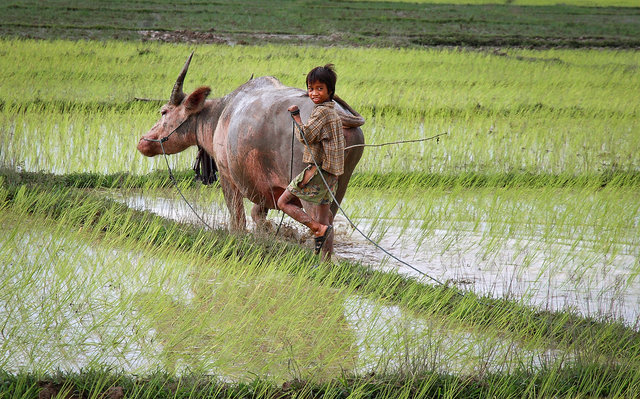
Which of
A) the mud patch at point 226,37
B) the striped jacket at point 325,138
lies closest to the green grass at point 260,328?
the striped jacket at point 325,138

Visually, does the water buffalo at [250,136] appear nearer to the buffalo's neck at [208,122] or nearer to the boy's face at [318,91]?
the buffalo's neck at [208,122]

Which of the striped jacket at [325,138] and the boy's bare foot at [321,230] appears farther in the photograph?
the boy's bare foot at [321,230]

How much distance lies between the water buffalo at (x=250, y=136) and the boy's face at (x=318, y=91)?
0.20m

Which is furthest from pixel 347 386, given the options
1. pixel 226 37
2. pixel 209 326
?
pixel 226 37

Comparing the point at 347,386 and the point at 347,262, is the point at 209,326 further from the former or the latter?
the point at 347,262

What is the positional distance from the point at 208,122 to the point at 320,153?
4.15ft

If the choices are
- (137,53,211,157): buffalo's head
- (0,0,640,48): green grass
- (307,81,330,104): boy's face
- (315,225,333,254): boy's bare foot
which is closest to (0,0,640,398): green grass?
(315,225,333,254): boy's bare foot

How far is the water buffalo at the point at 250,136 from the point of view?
382 centimetres

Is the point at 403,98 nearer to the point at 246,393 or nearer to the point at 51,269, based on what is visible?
the point at 51,269

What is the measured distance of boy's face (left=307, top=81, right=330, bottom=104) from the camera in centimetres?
339

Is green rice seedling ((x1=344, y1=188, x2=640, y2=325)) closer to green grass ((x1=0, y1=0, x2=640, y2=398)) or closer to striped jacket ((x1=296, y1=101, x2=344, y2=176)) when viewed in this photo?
green grass ((x1=0, y1=0, x2=640, y2=398))

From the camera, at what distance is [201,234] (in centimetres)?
416

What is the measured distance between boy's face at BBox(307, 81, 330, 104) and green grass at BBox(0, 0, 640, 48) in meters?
10.5

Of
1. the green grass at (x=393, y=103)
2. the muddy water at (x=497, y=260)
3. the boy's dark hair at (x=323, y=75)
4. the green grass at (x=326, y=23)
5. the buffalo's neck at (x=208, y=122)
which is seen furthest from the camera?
the green grass at (x=326, y=23)
